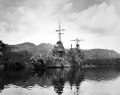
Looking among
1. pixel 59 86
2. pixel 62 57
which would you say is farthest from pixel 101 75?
pixel 62 57

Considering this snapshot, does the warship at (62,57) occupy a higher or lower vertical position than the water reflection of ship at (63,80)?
higher

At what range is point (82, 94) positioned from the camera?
26438 mm

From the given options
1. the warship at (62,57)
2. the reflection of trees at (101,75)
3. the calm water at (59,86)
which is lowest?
the calm water at (59,86)

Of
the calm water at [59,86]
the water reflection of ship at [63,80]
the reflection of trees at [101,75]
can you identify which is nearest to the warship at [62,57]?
the reflection of trees at [101,75]

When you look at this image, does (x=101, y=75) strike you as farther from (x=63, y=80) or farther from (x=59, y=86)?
(x=59, y=86)

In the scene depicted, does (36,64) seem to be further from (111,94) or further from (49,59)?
(111,94)

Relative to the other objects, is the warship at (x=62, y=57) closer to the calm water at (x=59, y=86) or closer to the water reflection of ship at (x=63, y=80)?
the water reflection of ship at (x=63, y=80)

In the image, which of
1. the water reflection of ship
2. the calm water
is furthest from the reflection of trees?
the water reflection of ship

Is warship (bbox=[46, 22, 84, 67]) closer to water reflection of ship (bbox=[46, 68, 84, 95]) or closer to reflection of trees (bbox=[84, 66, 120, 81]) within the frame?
reflection of trees (bbox=[84, 66, 120, 81])

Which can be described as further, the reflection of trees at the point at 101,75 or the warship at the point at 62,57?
the warship at the point at 62,57

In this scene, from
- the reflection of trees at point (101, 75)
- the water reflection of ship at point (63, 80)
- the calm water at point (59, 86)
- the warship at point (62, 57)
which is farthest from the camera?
the warship at point (62, 57)

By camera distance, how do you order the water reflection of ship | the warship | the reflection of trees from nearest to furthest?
the water reflection of ship, the reflection of trees, the warship

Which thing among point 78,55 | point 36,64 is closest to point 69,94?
point 36,64

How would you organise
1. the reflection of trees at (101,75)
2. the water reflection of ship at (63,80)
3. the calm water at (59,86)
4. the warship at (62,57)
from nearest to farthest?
the calm water at (59,86) < the water reflection of ship at (63,80) < the reflection of trees at (101,75) < the warship at (62,57)
